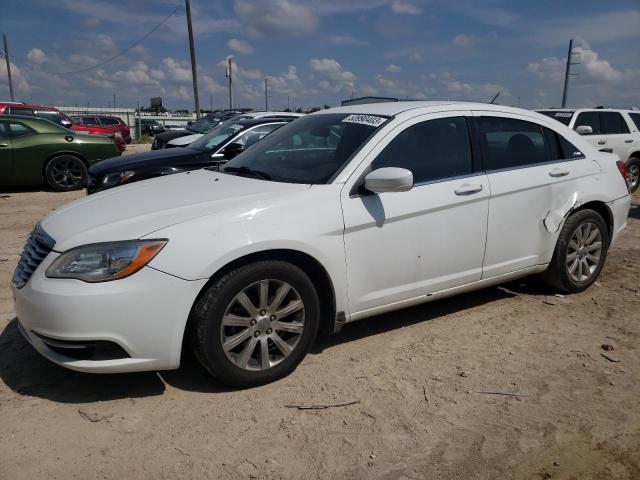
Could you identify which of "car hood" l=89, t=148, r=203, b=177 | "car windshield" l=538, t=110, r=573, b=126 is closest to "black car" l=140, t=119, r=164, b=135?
"car windshield" l=538, t=110, r=573, b=126

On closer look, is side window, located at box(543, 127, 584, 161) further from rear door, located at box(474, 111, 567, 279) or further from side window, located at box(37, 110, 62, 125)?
side window, located at box(37, 110, 62, 125)

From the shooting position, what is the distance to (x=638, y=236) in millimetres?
7211

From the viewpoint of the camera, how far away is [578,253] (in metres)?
4.62

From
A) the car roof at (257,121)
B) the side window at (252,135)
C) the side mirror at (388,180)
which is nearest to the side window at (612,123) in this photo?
the car roof at (257,121)

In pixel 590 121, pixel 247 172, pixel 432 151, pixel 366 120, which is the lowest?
pixel 247 172

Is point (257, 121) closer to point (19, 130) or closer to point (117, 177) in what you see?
point (117, 177)

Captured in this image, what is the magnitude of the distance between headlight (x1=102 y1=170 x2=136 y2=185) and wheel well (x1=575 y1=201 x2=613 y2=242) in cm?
512

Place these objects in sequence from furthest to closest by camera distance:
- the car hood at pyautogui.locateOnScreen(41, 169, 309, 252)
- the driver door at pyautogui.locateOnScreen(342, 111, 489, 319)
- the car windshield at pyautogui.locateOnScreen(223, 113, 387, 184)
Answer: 1. the car windshield at pyautogui.locateOnScreen(223, 113, 387, 184)
2. the driver door at pyautogui.locateOnScreen(342, 111, 489, 319)
3. the car hood at pyautogui.locateOnScreen(41, 169, 309, 252)

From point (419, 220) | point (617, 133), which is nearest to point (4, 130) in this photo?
point (419, 220)

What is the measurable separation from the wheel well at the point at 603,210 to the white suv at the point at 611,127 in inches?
259

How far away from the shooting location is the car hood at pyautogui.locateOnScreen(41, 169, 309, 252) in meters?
2.93

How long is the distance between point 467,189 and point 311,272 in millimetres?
1305

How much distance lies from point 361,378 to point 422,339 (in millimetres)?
736

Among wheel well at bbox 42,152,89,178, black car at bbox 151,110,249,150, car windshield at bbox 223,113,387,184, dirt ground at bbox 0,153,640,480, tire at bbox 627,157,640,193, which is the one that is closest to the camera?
dirt ground at bbox 0,153,640,480
